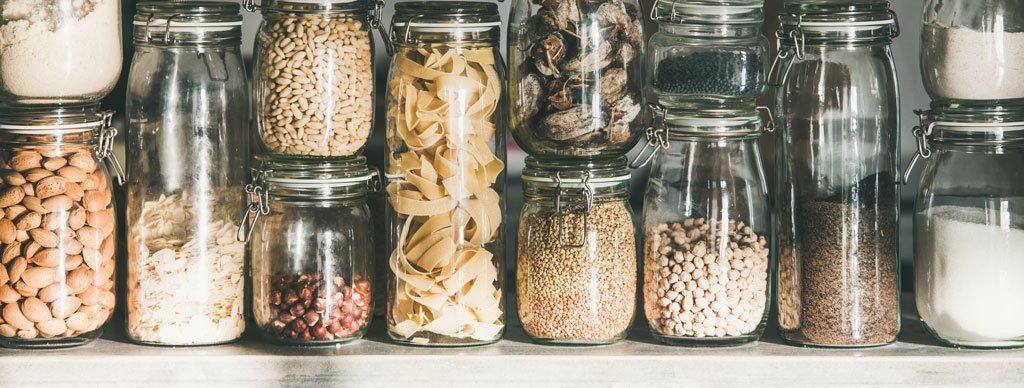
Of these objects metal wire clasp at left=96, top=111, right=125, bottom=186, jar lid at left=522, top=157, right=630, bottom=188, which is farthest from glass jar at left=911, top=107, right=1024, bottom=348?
metal wire clasp at left=96, top=111, right=125, bottom=186

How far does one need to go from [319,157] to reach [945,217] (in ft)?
2.07

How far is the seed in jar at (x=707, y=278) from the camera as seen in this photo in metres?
1.04

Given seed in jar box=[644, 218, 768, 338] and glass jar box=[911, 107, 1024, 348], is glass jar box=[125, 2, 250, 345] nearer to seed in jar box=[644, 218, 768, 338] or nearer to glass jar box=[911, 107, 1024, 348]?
seed in jar box=[644, 218, 768, 338]

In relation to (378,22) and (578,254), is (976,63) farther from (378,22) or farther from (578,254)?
(378,22)

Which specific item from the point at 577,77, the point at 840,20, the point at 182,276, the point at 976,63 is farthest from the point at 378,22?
the point at 976,63

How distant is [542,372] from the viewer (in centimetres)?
103

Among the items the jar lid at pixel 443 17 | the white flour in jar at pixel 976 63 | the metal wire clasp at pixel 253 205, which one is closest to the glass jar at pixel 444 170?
the jar lid at pixel 443 17

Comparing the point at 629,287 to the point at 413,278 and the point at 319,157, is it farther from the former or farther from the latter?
the point at 319,157

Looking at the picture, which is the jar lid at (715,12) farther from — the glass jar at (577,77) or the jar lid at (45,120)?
the jar lid at (45,120)

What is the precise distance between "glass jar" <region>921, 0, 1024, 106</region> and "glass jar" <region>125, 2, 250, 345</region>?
2.36 feet

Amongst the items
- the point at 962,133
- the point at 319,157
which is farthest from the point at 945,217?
the point at 319,157

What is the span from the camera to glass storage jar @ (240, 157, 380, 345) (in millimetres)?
1071

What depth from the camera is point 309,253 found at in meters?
1.08

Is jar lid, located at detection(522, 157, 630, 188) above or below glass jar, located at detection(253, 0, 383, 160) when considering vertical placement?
below
